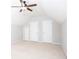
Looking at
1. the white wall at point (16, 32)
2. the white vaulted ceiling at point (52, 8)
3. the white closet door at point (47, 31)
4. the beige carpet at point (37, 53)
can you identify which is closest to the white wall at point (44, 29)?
the white closet door at point (47, 31)

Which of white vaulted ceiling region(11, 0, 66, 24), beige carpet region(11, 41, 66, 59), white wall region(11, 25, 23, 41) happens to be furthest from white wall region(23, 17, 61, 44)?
beige carpet region(11, 41, 66, 59)

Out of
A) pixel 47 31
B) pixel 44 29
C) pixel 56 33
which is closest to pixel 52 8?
pixel 56 33

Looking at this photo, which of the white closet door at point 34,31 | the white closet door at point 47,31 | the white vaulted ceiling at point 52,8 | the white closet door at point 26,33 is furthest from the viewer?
the white closet door at point 26,33

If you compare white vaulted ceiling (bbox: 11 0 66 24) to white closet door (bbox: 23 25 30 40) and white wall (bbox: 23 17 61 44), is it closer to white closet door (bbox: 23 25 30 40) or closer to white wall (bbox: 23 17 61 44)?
Answer: white wall (bbox: 23 17 61 44)

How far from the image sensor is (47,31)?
332 inches

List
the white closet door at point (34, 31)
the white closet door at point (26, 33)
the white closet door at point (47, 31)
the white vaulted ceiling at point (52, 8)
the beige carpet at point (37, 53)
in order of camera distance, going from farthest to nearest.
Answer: the white closet door at point (26, 33), the white closet door at point (34, 31), the white closet door at point (47, 31), the beige carpet at point (37, 53), the white vaulted ceiling at point (52, 8)

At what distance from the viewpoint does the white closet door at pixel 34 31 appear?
8.91m

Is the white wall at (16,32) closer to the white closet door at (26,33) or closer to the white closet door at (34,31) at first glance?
the white closet door at (26,33)

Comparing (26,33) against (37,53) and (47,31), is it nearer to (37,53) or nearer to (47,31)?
(47,31)

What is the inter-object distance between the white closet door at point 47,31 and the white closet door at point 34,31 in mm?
532
